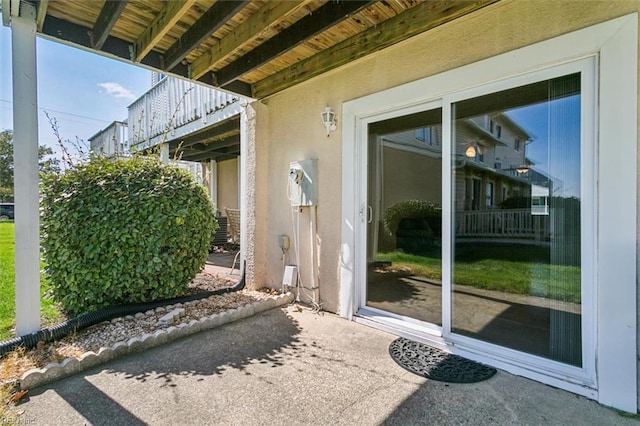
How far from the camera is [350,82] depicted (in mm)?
3713

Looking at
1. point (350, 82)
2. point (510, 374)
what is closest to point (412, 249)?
point (510, 374)

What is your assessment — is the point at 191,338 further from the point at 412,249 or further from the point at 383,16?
the point at 383,16

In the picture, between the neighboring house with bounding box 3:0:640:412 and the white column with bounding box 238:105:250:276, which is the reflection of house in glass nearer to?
the neighboring house with bounding box 3:0:640:412

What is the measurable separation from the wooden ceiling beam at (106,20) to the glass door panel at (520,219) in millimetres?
3272

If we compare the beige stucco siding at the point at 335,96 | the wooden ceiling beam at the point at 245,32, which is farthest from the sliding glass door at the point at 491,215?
the wooden ceiling beam at the point at 245,32

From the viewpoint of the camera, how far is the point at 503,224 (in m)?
2.80

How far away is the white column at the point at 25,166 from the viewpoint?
2.84 m

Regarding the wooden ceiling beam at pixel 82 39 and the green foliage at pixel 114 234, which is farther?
the green foliage at pixel 114 234

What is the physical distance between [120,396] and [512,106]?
3.92 meters

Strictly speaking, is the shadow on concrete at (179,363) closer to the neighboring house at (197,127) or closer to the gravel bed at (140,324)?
the gravel bed at (140,324)

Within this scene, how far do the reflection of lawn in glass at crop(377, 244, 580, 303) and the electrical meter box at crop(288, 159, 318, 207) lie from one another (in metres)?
1.58

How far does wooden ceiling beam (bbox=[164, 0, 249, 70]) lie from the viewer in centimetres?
278

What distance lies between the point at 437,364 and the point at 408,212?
5.18 ft

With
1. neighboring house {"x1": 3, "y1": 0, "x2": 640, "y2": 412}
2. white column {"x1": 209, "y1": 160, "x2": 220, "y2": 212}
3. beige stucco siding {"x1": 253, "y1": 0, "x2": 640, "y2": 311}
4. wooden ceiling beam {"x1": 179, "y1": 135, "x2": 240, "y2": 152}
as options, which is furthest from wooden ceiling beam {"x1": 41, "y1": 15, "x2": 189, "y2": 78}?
white column {"x1": 209, "y1": 160, "x2": 220, "y2": 212}
